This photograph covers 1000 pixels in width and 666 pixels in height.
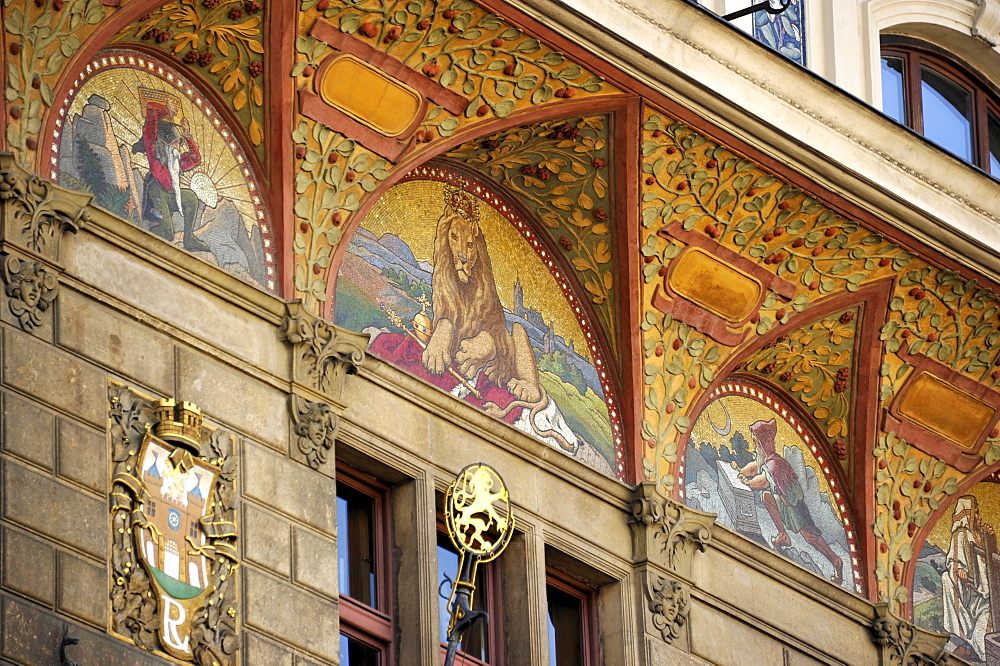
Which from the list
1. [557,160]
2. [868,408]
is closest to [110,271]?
[557,160]

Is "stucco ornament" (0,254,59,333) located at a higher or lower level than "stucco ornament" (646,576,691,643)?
higher

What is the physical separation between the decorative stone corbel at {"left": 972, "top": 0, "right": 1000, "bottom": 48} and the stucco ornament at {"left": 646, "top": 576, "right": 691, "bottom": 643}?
5.86 meters

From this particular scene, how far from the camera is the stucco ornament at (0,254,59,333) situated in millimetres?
12867

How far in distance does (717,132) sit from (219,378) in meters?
4.02

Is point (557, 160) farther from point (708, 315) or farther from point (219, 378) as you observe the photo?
point (219, 378)

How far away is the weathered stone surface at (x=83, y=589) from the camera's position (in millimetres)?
12336

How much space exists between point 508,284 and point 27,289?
423 cm

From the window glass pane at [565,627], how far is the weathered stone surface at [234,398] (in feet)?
8.17

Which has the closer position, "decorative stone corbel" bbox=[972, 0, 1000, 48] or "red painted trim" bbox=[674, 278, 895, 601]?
"red painted trim" bbox=[674, 278, 895, 601]

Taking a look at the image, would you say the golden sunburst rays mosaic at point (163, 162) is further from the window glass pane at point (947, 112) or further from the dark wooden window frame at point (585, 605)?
the window glass pane at point (947, 112)

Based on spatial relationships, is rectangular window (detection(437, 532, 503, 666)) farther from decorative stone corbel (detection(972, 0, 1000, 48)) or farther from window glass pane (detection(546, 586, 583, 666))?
decorative stone corbel (detection(972, 0, 1000, 48))

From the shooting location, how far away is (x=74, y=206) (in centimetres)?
1331

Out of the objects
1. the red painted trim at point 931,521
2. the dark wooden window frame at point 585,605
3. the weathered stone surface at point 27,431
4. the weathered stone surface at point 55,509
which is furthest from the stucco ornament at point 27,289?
the red painted trim at point 931,521

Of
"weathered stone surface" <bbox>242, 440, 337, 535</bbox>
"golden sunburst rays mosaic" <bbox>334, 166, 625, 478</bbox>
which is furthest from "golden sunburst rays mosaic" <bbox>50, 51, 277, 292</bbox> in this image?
"weathered stone surface" <bbox>242, 440, 337, 535</bbox>
